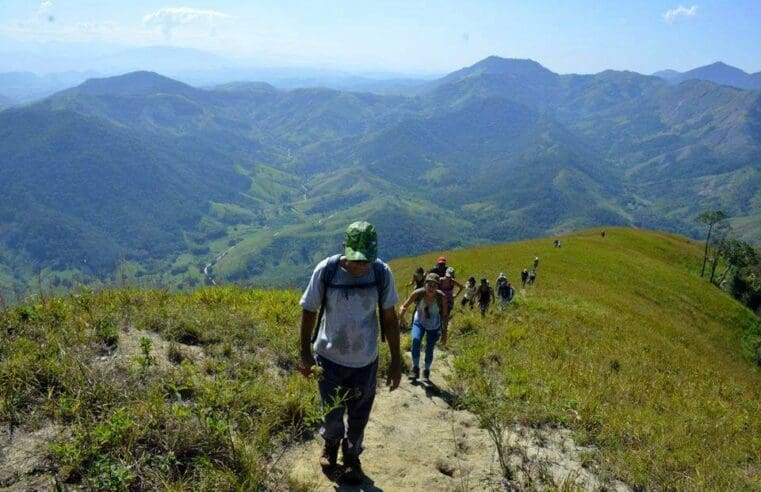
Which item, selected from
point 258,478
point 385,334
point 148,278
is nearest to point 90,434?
point 258,478

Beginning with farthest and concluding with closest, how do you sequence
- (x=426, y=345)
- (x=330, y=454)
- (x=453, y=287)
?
(x=453, y=287) < (x=426, y=345) < (x=330, y=454)

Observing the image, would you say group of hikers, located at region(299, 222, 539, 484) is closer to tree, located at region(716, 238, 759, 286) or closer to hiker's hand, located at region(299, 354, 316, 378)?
hiker's hand, located at region(299, 354, 316, 378)

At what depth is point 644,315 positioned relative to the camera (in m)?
31.1

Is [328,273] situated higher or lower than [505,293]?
higher

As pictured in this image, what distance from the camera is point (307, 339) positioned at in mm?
5043

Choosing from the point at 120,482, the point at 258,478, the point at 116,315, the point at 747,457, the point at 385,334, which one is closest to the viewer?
the point at 120,482

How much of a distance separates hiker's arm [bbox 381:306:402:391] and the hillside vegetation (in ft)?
3.41

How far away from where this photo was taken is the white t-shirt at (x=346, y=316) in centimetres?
485

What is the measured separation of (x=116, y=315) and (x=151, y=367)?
7.70ft

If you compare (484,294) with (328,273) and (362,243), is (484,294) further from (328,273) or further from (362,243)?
(362,243)

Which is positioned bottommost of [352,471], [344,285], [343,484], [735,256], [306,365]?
[735,256]

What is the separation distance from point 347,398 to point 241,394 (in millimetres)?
1506

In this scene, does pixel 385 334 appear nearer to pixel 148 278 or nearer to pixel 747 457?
pixel 747 457

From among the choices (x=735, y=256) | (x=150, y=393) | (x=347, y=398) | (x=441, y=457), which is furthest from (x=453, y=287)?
(x=735, y=256)
